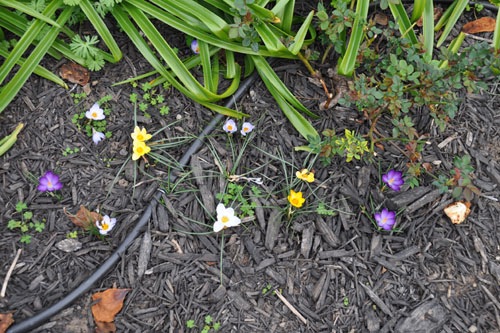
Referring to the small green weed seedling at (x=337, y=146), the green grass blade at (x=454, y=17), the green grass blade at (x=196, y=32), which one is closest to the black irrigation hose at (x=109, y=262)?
the green grass blade at (x=196, y=32)

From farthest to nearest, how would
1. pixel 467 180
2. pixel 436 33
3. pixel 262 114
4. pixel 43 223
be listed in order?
pixel 436 33 → pixel 262 114 → pixel 43 223 → pixel 467 180

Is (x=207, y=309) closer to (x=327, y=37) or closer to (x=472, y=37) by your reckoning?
(x=327, y=37)

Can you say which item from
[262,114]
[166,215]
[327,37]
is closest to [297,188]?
[262,114]

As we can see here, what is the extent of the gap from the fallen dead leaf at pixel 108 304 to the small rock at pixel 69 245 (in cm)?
24

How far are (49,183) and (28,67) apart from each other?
Answer: 0.60 metres

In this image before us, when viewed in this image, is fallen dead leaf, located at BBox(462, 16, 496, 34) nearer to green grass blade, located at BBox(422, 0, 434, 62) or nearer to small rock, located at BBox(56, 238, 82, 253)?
green grass blade, located at BBox(422, 0, 434, 62)

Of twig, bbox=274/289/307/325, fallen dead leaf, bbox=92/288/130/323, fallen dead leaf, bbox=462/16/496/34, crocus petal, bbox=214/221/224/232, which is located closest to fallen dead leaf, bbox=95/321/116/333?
fallen dead leaf, bbox=92/288/130/323

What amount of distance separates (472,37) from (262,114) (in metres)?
1.27

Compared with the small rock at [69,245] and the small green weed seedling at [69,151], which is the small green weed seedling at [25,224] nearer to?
the small rock at [69,245]

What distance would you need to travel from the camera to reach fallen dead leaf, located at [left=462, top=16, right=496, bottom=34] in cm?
251

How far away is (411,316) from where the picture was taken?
193 centimetres

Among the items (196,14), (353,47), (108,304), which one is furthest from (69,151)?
(353,47)

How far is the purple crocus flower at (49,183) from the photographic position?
205 cm

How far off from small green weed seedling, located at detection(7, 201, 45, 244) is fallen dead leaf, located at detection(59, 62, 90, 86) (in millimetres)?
684
